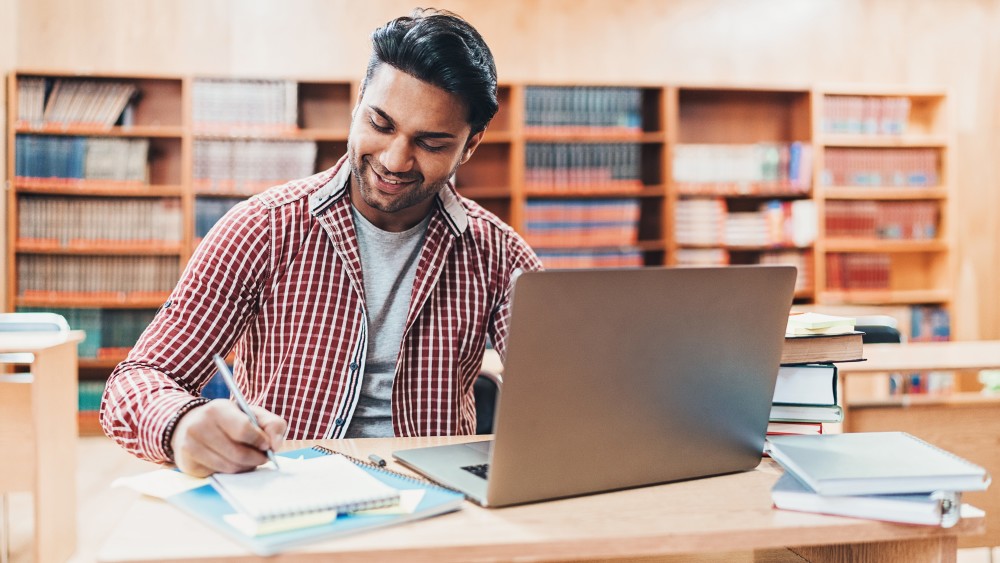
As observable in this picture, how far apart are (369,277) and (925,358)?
208 cm

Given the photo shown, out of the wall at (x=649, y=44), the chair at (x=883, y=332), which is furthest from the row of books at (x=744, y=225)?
the chair at (x=883, y=332)

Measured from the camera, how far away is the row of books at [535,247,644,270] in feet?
14.9

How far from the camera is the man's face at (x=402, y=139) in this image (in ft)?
4.26

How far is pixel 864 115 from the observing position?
4.80m

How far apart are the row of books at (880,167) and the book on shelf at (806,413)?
3.98 metres

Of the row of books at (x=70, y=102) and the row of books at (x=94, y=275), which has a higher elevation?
the row of books at (x=70, y=102)

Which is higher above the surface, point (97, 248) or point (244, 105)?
point (244, 105)

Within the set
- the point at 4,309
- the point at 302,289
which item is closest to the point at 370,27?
the point at 4,309

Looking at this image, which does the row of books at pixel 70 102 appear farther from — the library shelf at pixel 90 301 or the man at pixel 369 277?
the man at pixel 369 277

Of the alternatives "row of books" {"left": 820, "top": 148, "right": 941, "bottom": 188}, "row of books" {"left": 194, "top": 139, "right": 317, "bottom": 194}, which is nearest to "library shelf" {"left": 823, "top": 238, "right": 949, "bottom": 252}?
"row of books" {"left": 820, "top": 148, "right": 941, "bottom": 188}

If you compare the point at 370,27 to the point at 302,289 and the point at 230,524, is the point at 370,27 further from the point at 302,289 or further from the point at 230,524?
the point at 230,524

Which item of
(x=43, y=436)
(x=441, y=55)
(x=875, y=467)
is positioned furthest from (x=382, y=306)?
(x=43, y=436)

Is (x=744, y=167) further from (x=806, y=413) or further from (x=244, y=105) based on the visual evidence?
(x=806, y=413)

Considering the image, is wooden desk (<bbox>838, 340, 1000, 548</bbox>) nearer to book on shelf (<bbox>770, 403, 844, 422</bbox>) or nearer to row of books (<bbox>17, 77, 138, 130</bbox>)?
book on shelf (<bbox>770, 403, 844, 422</bbox>)
